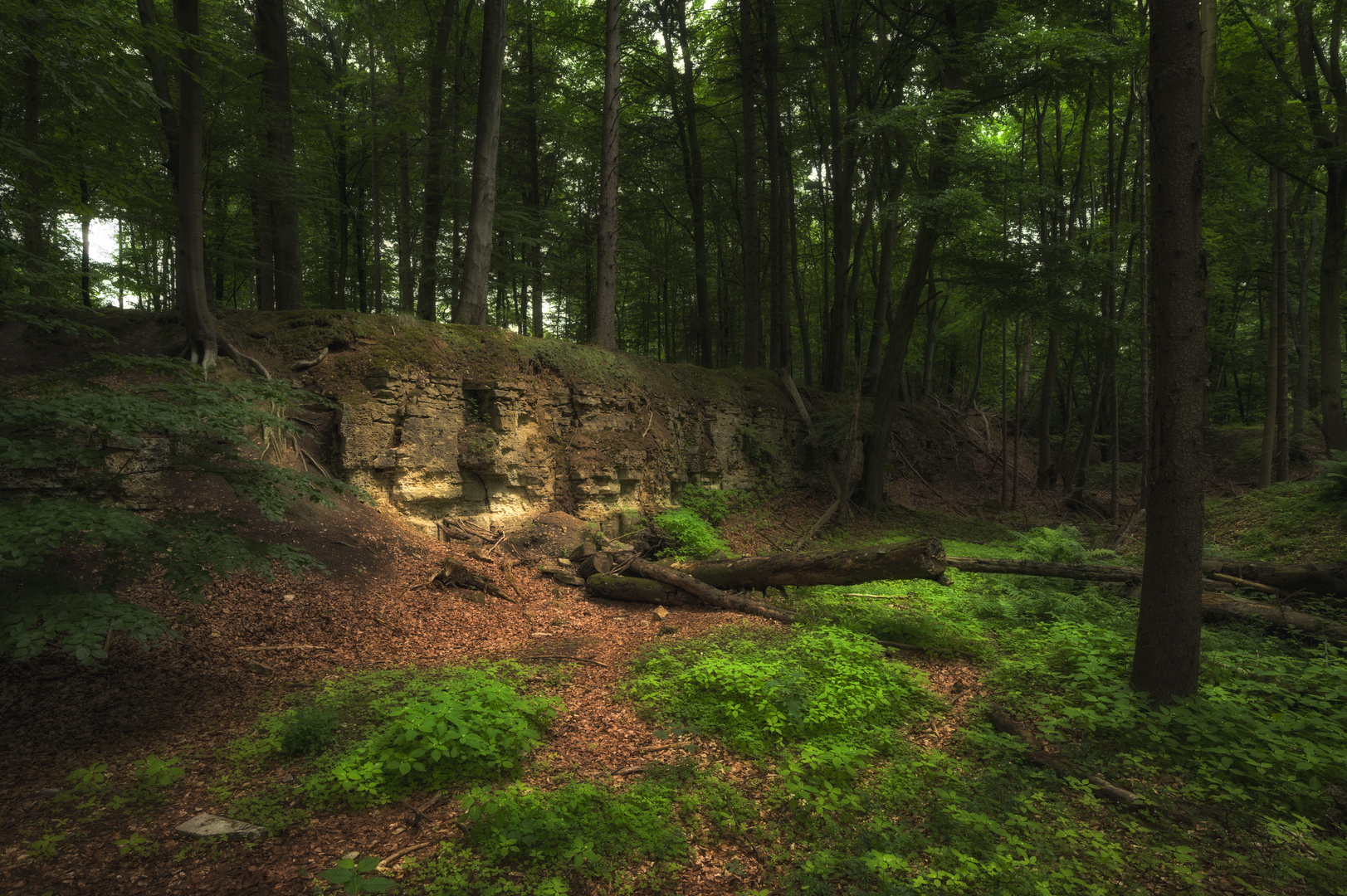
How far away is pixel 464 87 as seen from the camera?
14883 mm

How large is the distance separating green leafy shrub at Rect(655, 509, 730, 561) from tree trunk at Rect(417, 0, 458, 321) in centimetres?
812

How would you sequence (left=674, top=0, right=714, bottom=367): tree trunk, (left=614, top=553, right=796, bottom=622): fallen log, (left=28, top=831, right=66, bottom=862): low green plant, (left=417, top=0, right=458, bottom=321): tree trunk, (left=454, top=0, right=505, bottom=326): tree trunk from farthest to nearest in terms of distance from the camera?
1. (left=674, top=0, right=714, bottom=367): tree trunk
2. (left=417, top=0, right=458, bottom=321): tree trunk
3. (left=454, top=0, right=505, bottom=326): tree trunk
4. (left=614, top=553, right=796, bottom=622): fallen log
5. (left=28, top=831, right=66, bottom=862): low green plant

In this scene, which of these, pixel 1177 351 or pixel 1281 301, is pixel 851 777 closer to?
pixel 1177 351

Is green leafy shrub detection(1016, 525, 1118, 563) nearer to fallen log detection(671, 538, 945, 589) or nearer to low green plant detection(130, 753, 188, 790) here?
fallen log detection(671, 538, 945, 589)

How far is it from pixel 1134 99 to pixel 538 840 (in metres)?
18.7

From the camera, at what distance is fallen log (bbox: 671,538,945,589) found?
696 centimetres

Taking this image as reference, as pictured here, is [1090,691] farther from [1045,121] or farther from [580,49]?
[1045,121]

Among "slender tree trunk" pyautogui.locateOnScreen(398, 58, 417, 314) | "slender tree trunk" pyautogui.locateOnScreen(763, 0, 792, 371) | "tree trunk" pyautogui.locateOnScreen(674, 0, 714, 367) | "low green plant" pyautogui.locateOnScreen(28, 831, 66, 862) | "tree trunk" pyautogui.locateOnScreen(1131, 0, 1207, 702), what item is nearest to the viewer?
"low green plant" pyautogui.locateOnScreen(28, 831, 66, 862)

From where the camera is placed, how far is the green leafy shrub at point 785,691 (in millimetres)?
4586

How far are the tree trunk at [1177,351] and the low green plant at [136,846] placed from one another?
681 cm

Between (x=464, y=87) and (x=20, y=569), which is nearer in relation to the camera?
(x=20, y=569)

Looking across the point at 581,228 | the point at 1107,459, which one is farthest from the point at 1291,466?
the point at 581,228

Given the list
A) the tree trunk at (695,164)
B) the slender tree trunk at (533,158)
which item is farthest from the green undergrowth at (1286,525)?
the slender tree trunk at (533,158)

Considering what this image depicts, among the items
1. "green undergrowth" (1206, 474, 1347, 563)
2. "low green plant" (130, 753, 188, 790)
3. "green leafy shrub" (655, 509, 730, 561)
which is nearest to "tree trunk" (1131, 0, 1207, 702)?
"green undergrowth" (1206, 474, 1347, 563)
